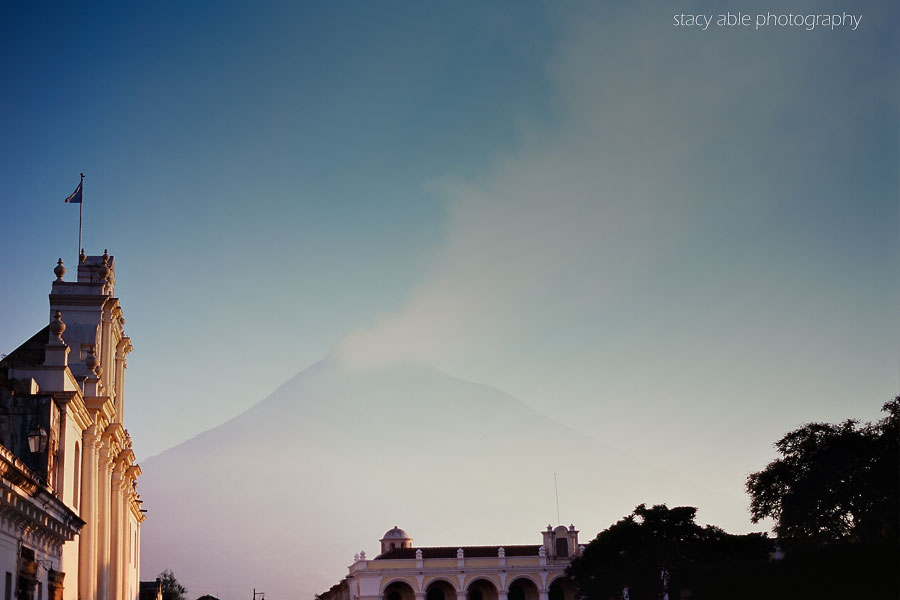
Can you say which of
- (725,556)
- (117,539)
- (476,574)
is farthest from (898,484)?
(476,574)

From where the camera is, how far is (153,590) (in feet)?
256

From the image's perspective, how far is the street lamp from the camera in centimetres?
2548

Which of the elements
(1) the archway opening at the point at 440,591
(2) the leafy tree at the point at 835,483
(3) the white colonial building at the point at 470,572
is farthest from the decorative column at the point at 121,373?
(1) the archway opening at the point at 440,591

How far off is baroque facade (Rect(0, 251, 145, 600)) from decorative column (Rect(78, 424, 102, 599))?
0.03m

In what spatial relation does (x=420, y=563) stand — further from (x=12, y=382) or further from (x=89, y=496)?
(x=12, y=382)

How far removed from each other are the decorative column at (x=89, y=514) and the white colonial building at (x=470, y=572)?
171ft

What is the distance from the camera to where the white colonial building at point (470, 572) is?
82938 mm

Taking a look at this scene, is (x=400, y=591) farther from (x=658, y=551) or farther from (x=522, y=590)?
(x=658, y=551)

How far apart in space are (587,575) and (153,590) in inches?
1391

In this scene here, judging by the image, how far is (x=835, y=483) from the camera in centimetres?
4797

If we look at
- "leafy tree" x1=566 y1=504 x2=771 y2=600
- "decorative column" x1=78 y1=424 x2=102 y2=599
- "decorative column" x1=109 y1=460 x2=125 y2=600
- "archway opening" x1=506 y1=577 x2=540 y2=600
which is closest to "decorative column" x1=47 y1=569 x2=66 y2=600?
"decorative column" x1=78 y1=424 x2=102 y2=599

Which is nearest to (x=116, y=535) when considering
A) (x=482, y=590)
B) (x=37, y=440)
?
(x=37, y=440)

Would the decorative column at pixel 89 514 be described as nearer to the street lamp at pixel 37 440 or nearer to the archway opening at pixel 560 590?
the street lamp at pixel 37 440

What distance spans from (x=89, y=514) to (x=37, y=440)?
20.8ft
